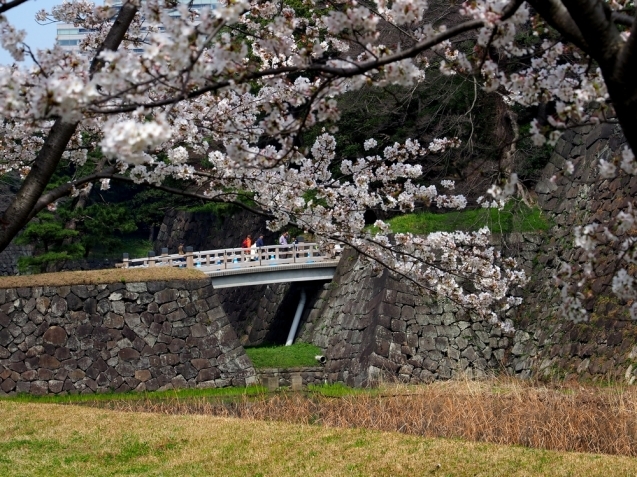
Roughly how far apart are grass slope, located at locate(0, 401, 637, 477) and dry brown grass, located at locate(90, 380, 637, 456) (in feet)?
1.74

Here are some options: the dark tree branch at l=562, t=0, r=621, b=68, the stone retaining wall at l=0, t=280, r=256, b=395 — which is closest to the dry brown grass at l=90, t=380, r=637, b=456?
the dark tree branch at l=562, t=0, r=621, b=68

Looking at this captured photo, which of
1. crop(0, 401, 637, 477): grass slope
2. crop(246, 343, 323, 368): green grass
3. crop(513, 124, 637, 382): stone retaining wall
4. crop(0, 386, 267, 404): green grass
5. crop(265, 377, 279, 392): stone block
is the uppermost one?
crop(513, 124, 637, 382): stone retaining wall

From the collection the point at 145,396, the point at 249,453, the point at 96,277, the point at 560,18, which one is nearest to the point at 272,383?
the point at 145,396

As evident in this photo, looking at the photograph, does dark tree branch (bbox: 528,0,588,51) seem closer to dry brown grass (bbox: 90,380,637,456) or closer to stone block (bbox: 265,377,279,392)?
dry brown grass (bbox: 90,380,637,456)

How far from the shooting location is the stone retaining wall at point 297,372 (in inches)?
774

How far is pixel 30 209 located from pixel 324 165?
9.39 feet

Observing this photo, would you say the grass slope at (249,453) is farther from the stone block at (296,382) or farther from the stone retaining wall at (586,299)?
the stone block at (296,382)

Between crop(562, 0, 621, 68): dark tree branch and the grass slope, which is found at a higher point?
crop(562, 0, 621, 68): dark tree branch

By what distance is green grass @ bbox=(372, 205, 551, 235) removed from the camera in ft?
59.7

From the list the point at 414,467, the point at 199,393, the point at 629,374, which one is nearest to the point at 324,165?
the point at 414,467

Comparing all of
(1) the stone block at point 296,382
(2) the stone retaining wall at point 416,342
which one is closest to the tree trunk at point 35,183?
(2) the stone retaining wall at point 416,342

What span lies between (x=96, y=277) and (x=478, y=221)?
26.4ft

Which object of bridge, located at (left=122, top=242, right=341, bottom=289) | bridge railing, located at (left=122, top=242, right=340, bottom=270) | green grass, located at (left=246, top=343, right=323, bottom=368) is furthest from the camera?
bridge, located at (left=122, top=242, right=341, bottom=289)

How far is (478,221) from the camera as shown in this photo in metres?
18.4
